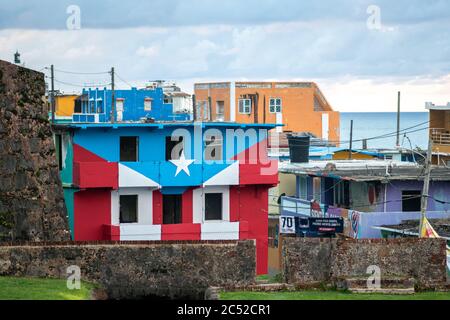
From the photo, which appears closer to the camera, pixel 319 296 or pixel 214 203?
pixel 319 296

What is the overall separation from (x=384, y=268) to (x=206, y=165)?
61.0 ft

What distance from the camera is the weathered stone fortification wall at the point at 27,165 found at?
3123cm

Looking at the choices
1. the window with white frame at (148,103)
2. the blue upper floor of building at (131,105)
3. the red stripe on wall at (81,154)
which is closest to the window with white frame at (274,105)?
the blue upper floor of building at (131,105)

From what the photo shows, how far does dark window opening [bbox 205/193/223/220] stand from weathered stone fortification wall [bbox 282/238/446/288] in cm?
1848

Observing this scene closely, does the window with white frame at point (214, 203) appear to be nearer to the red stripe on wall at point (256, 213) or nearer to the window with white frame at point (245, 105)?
the red stripe on wall at point (256, 213)

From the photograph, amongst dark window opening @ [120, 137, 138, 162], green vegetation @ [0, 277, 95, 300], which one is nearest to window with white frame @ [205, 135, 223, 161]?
dark window opening @ [120, 137, 138, 162]

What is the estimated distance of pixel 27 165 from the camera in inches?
1280

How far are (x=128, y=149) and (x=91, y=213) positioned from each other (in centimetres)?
299

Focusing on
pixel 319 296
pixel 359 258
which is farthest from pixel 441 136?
pixel 319 296

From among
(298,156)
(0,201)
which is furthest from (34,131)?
(298,156)

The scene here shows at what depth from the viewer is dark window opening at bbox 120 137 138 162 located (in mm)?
46219

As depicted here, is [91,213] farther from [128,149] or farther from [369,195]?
[369,195]
